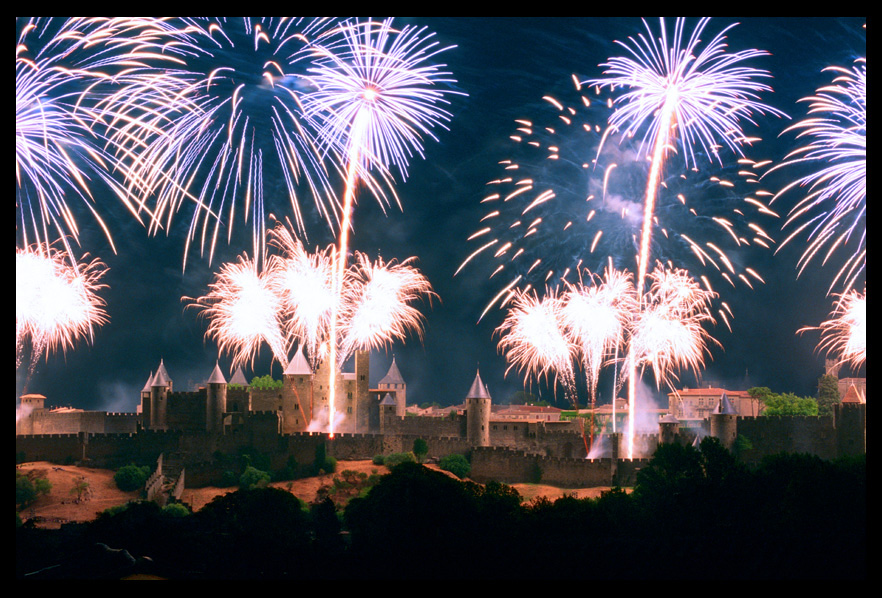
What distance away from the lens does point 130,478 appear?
63469 millimetres

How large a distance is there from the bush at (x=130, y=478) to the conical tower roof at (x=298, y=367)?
12.7 meters

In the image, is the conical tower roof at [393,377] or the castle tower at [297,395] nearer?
the castle tower at [297,395]

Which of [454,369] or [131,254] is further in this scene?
[454,369]

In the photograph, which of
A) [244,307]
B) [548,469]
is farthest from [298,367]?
[548,469]

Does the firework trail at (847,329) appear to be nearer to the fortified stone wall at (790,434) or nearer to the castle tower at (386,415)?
the fortified stone wall at (790,434)

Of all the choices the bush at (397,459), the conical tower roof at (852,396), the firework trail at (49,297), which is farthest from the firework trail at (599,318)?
the firework trail at (49,297)

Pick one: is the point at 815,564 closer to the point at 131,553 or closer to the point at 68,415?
the point at 131,553

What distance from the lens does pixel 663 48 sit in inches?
2312

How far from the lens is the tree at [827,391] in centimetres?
8000

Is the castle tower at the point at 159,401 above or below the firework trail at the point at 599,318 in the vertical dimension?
below

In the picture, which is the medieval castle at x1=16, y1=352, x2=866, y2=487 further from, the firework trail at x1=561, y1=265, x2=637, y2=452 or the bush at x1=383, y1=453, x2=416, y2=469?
the firework trail at x1=561, y1=265, x2=637, y2=452

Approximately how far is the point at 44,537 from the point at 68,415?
71.2 ft

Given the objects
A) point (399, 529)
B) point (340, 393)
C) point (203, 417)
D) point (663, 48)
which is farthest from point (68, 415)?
point (663, 48)

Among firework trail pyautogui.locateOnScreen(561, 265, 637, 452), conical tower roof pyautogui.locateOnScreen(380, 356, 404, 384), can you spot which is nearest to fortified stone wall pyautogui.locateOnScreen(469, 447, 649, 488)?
firework trail pyautogui.locateOnScreen(561, 265, 637, 452)
